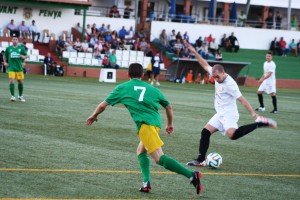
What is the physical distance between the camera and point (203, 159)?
12945mm

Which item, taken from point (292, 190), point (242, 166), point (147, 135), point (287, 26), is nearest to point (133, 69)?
point (147, 135)

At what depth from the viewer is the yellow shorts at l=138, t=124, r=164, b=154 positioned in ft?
31.9

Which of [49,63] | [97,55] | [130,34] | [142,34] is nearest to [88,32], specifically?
[130,34]

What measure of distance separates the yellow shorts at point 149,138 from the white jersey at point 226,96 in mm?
3211

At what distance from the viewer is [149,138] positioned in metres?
9.73

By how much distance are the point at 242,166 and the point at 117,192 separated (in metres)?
3.82

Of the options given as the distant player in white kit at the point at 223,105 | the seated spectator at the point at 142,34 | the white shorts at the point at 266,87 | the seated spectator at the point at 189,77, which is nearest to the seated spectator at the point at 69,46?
the seated spectator at the point at 142,34

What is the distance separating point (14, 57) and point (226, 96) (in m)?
11.8

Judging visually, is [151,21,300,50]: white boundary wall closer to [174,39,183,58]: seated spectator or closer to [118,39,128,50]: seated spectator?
[174,39,183,58]: seated spectator

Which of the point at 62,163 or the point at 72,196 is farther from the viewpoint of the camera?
the point at 62,163

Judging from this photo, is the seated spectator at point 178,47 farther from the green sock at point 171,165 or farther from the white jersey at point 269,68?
the green sock at point 171,165

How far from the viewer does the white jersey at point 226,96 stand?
12659mm

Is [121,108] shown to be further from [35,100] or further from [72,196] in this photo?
[72,196]

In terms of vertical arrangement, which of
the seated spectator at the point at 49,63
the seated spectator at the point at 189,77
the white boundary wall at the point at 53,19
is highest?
the white boundary wall at the point at 53,19
